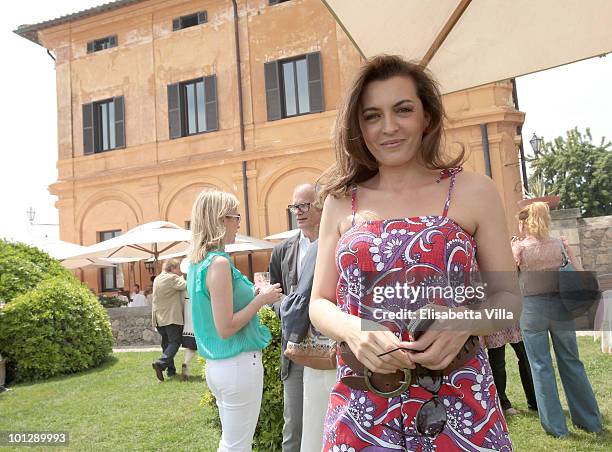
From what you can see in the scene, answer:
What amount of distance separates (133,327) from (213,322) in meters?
10.9

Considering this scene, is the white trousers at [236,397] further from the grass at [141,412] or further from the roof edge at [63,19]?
the roof edge at [63,19]

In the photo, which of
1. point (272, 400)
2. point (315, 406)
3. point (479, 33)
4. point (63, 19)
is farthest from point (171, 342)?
point (63, 19)

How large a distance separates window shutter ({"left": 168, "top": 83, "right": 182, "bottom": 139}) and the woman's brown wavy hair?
16.5 metres

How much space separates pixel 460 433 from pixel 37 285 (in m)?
9.80

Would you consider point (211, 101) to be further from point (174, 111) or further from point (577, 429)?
point (577, 429)

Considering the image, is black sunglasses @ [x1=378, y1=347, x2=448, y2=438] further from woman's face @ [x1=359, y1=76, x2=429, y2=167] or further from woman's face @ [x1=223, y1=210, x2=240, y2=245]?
woman's face @ [x1=223, y1=210, x2=240, y2=245]

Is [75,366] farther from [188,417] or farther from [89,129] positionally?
[89,129]

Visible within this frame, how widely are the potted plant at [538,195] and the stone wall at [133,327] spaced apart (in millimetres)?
10941

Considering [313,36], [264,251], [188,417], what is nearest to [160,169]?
[264,251]

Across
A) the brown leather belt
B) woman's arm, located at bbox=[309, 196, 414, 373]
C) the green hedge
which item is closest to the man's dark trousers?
the green hedge

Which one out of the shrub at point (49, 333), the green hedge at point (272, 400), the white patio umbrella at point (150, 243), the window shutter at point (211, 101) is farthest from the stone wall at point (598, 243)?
the window shutter at point (211, 101)

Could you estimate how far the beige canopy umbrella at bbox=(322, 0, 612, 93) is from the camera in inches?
101

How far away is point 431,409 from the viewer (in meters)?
1.33

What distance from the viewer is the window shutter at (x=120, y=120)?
59.5 ft
